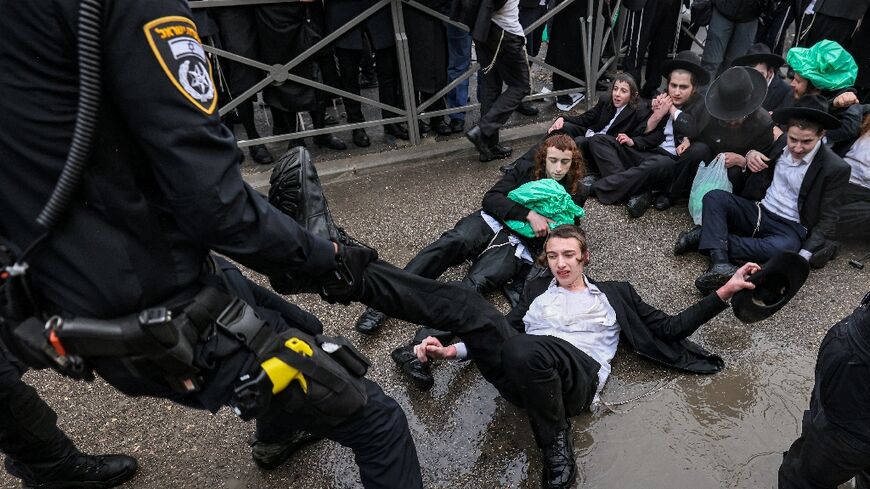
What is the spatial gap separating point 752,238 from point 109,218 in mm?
3615

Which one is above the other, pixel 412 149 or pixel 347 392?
pixel 347 392

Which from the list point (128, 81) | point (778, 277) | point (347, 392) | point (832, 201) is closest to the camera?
point (128, 81)

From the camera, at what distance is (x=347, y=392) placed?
68.8 inches

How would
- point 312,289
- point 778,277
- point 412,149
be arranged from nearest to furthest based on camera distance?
point 312,289 < point 778,277 < point 412,149

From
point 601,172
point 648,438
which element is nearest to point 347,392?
point 648,438

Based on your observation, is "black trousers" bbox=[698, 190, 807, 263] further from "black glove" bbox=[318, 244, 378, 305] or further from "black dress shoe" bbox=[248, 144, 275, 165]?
"black dress shoe" bbox=[248, 144, 275, 165]

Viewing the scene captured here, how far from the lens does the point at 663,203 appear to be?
429 cm

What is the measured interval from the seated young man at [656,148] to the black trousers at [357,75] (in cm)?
184

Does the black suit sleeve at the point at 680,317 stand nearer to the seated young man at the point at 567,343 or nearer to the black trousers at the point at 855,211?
the seated young man at the point at 567,343

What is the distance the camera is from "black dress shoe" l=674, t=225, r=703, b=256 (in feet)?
12.4

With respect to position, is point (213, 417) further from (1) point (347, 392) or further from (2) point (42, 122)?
(2) point (42, 122)

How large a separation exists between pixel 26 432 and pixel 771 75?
5.25 meters

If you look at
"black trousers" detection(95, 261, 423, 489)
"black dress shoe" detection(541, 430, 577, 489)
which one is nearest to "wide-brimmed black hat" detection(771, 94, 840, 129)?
"black dress shoe" detection(541, 430, 577, 489)

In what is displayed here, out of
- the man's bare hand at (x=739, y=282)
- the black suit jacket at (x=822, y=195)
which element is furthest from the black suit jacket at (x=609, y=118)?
the man's bare hand at (x=739, y=282)
